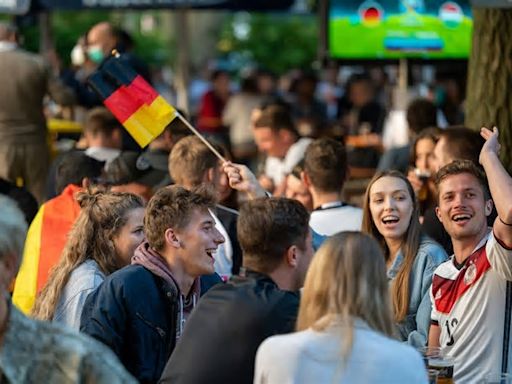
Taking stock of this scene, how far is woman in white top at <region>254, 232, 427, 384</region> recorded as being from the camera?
475 centimetres

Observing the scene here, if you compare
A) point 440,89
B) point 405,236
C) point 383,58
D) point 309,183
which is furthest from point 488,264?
point 440,89

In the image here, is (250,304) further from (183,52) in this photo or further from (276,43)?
(276,43)

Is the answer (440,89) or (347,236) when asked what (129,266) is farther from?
(440,89)

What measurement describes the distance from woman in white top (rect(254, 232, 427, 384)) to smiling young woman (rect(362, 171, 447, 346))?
206 centimetres

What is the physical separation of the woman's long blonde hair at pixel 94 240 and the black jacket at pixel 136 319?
53cm

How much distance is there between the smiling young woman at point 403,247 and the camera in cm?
710

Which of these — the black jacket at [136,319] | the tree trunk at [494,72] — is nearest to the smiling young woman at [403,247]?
the black jacket at [136,319]

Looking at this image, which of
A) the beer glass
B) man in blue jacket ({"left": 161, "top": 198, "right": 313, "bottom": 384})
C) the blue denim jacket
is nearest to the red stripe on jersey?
the blue denim jacket

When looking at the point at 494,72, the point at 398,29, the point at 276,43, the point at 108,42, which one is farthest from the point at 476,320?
the point at 276,43

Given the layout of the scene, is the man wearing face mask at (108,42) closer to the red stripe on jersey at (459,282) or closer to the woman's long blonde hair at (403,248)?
the woman's long blonde hair at (403,248)

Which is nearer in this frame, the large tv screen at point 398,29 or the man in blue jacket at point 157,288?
the man in blue jacket at point 157,288

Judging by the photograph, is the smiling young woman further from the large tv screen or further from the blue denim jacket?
the large tv screen

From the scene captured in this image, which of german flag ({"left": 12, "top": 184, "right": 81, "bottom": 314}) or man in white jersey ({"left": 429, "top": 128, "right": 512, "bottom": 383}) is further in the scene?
german flag ({"left": 12, "top": 184, "right": 81, "bottom": 314})

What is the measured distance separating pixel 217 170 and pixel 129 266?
254 centimetres
